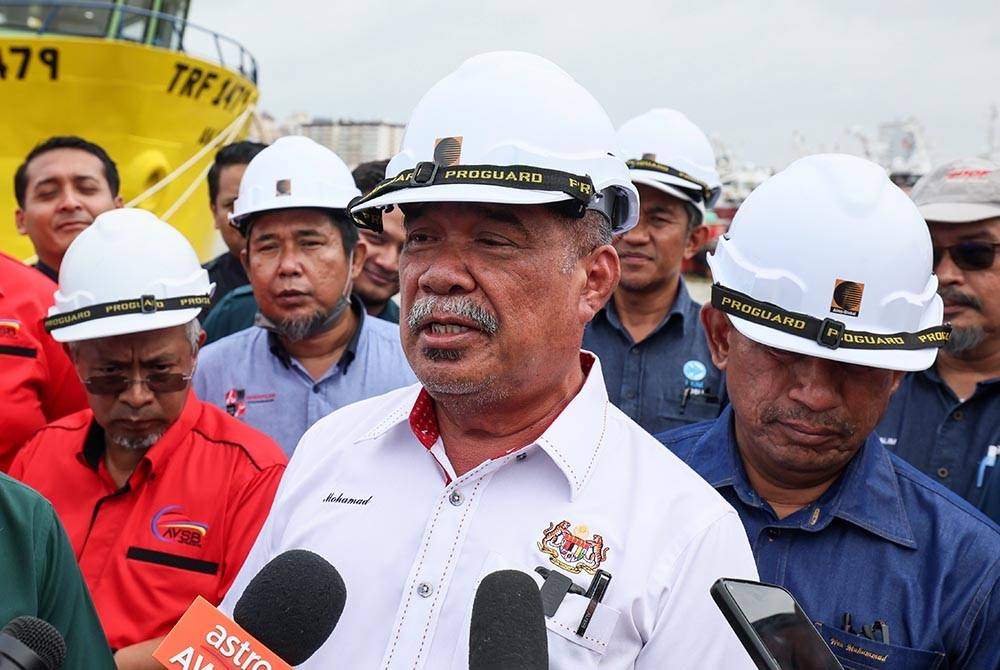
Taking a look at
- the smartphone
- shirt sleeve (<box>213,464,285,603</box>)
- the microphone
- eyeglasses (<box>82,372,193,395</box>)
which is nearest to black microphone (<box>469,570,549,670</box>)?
the microphone

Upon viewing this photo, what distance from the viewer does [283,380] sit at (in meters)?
4.11

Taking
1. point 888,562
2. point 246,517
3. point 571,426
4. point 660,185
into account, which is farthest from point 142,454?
point 660,185

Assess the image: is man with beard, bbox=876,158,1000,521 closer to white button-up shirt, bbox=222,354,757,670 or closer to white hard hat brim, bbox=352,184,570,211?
white button-up shirt, bbox=222,354,757,670

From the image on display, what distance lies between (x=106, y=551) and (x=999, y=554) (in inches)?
98.3

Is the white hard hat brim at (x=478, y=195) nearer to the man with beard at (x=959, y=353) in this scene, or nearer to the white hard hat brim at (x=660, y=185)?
the man with beard at (x=959, y=353)

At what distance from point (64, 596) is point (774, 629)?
1529mm

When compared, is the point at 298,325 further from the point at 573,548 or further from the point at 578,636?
the point at 578,636

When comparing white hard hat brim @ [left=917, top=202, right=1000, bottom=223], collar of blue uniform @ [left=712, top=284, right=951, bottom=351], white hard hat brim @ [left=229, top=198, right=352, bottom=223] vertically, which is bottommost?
collar of blue uniform @ [left=712, top=284, right=951, bottom=351]

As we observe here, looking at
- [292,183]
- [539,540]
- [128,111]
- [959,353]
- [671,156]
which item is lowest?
[539,540]

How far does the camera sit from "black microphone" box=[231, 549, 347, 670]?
63.8 inches

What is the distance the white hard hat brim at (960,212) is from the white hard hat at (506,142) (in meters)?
1.63

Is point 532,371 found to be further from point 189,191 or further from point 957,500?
point 189,191

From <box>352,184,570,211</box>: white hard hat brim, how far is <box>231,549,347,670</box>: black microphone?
0.76 m

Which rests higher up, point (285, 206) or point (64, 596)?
point (285, 206)
